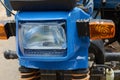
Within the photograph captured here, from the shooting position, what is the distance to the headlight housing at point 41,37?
1.52 m

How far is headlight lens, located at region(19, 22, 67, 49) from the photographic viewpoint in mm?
1517

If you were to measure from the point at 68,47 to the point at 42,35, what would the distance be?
15cm

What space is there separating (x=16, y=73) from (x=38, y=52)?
178cm

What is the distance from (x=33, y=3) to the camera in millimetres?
1511

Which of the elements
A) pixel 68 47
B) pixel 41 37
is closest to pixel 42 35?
pixel 41 37

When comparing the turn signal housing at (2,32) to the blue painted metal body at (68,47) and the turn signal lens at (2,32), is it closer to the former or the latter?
the turn signal lens at (2,32)

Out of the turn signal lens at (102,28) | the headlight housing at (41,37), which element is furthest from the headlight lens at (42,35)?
the turn signal lens at (102,28)

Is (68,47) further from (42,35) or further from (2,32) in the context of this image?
(2,32)

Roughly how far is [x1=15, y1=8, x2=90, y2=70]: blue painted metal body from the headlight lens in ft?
0.09

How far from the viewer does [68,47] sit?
4.99 feet

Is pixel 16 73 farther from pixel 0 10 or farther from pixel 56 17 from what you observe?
pixel 0 10

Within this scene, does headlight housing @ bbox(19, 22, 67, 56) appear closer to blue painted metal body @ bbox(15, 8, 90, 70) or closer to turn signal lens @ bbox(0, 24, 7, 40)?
blue painted metal body @ bbox(15, 8, 90, 70)

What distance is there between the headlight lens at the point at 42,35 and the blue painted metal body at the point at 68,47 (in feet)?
0.09

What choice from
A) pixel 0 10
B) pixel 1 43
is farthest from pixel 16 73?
pixel 0 10
